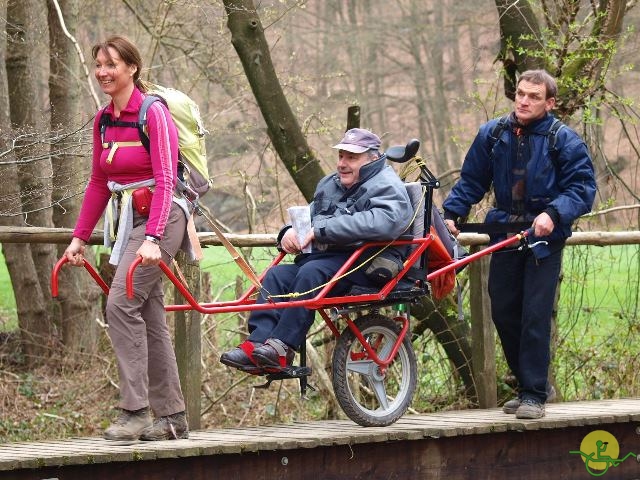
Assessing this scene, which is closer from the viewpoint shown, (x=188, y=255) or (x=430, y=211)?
(x=188, y=255)

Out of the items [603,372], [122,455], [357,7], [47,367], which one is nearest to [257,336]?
[122,455]

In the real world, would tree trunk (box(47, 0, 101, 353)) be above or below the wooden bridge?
above

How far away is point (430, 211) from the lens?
5.96 m

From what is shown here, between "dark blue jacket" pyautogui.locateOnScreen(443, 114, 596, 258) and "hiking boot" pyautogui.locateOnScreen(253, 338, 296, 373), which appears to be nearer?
"hiking boot" pyautogui.locateOnScreen(253, 338, 296, 373)

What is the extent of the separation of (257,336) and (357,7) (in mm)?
27184

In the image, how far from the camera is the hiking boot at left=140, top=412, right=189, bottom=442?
550cm

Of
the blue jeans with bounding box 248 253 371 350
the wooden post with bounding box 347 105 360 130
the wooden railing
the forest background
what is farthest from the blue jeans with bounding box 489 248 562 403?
the wooden post with bounding box 347 105 360 130

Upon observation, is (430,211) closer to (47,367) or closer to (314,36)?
(47,367)

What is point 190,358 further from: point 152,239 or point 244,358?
point 152,239

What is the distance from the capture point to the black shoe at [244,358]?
17.8ft

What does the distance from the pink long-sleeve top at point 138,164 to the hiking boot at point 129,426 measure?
850 mm

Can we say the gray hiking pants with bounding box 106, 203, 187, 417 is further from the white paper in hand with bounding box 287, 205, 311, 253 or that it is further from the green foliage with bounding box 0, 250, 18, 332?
the green foliage with bounding box 0, 250, 18, 332

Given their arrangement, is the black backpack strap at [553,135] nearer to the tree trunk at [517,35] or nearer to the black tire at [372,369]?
the black tire at [372,369]

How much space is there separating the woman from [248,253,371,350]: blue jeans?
0.52m
